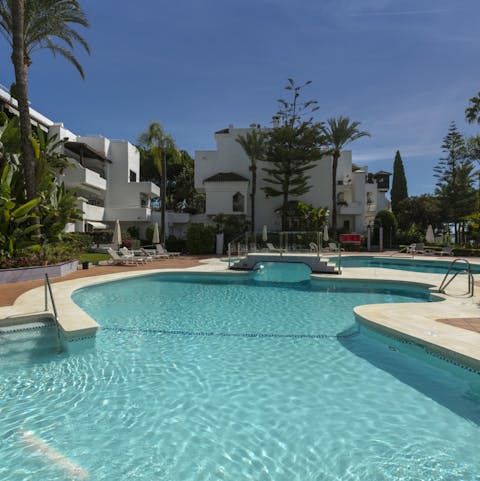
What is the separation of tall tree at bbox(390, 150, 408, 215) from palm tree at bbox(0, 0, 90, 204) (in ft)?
160

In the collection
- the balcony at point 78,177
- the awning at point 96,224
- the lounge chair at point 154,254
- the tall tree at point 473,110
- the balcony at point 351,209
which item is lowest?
the lounge chair at point 154,254

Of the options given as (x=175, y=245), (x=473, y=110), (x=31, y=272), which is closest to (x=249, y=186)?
(x=175, y=245)

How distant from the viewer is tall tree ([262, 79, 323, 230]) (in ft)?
109

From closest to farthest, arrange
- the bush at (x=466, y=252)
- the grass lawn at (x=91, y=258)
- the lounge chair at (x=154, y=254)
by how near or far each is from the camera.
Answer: the grass lawn at (x=91, y=258), the lounge chair at (x=154, y=254), the bush at (x=466, y=252)

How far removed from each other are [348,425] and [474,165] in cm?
4418

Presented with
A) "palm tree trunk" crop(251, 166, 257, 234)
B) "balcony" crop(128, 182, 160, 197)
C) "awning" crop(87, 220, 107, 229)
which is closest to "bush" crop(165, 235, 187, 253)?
"palm tree trunk" crop(251, 166, 257, 234)

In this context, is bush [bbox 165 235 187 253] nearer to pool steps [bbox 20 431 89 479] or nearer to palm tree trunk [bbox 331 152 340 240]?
palm tree trunk [bbox 331 152 340 240]

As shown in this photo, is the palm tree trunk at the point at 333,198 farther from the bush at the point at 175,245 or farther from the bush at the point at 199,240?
the bush at the point at 175,245

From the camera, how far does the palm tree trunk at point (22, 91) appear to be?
42.9 ft

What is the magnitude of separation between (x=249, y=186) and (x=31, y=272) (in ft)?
81.7

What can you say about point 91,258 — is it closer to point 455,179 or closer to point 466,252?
point 466,252

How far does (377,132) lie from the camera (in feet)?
108

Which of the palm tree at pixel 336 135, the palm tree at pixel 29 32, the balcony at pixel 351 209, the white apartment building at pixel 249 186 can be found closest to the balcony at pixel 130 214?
the white apartment building at pixel 249 186

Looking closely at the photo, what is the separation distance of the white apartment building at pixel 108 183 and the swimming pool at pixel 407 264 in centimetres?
2113
